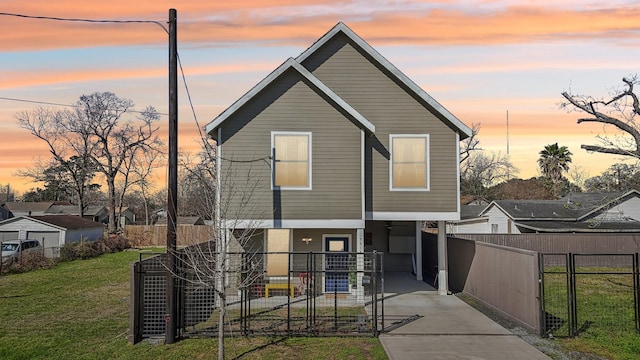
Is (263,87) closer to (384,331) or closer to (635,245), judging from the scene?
(384,331)

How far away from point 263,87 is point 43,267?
20.4 meters

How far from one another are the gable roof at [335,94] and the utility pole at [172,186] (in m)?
4.55

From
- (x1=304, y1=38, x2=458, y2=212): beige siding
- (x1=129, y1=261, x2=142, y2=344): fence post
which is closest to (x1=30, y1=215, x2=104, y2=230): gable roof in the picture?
(x1=304, y1=38, x2=458, y2=212): beige siding

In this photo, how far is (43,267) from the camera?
29.4m

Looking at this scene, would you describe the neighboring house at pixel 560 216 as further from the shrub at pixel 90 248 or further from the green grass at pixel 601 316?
the shrub at pixel 90 248

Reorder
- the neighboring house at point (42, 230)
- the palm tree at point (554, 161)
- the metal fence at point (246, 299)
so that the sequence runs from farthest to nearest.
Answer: the palm tree at point (554, 161) < the neighboring house at point (42, 230) < the metal fence at point (246, 299)

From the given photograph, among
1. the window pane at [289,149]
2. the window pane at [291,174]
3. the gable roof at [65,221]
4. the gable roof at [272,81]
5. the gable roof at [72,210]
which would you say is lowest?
the gable roof at [65,221]

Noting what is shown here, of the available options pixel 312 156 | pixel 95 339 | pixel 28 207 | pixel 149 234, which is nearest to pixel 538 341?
pixel 312 156

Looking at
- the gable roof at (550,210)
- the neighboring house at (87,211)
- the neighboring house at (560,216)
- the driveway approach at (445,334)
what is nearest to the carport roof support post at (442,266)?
the driveway approach at (445,334)

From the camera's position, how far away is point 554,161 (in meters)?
60.4

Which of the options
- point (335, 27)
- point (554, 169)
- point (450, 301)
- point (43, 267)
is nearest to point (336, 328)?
point (450, 301)

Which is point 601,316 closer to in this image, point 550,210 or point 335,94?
point 335,94

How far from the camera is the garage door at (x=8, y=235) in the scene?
39500 millimetres

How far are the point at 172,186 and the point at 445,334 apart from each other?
7.56 m
